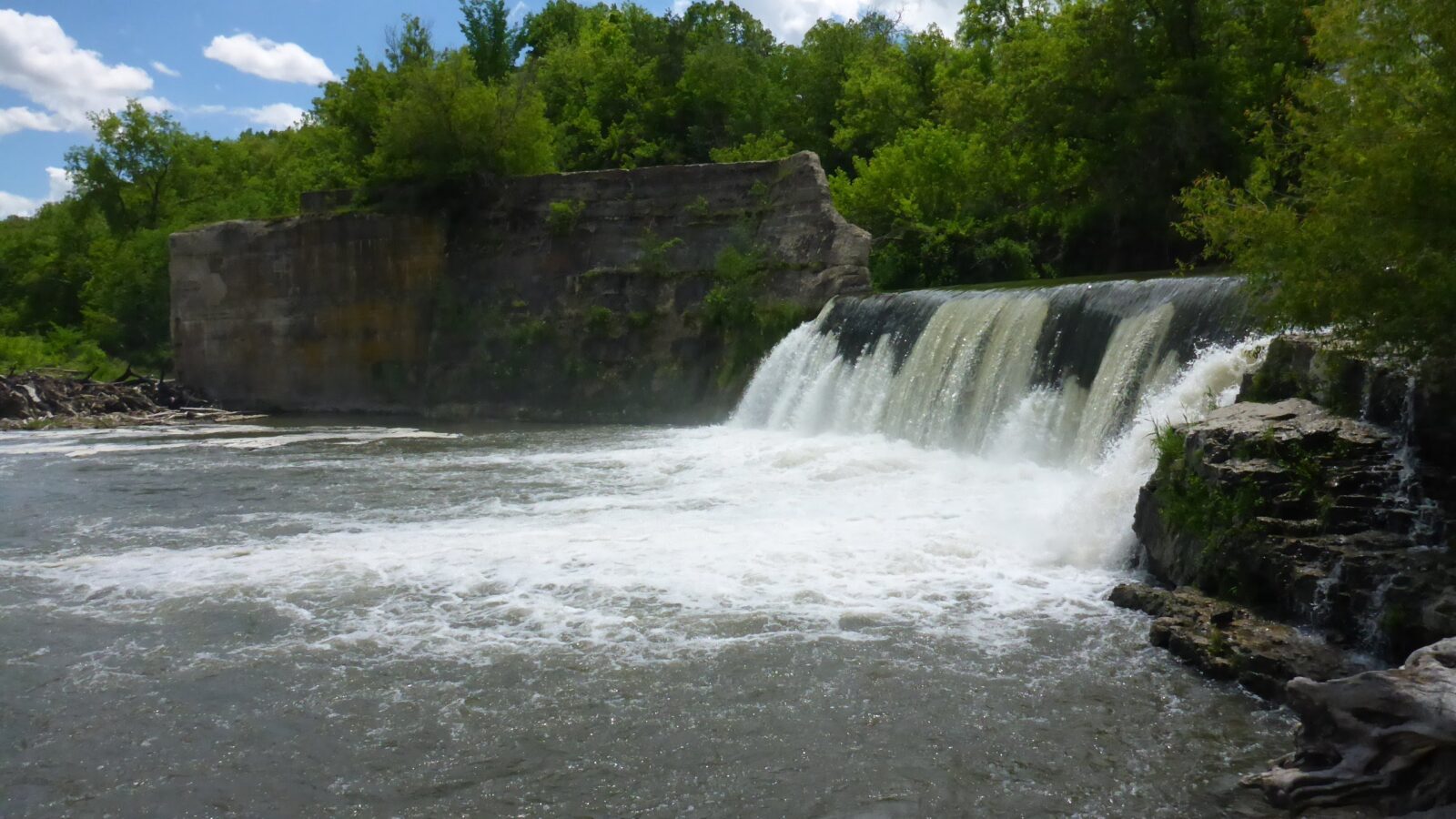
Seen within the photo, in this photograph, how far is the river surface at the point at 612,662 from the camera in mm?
6055

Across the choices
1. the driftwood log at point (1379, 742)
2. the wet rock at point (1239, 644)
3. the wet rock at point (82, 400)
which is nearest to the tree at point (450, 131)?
the wet rock at point (82, 400)

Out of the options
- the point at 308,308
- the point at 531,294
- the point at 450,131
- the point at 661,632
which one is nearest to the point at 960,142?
the point at 531,294

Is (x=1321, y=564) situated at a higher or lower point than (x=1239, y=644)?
higher

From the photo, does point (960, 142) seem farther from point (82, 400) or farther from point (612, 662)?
point (612, 662)

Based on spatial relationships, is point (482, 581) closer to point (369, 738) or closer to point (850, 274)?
point (369, 738)

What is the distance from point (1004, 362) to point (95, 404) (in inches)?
866

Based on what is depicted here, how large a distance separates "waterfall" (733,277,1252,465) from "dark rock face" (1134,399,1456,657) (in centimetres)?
399

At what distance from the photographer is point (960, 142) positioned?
29922 mm

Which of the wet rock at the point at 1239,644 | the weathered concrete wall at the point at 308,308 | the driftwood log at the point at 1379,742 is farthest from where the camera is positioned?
the weathered concrete wall at the point at 308,308

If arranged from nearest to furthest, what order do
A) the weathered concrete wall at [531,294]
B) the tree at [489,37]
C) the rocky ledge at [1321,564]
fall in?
the rocky ledge at [1321,564], the weathered concrete wall at [531,294], the tree at [489,37]

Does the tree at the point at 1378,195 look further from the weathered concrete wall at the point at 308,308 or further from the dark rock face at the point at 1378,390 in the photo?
the weathered concrete wall at the point at 308,308

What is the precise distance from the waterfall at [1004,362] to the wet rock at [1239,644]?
17.9ft

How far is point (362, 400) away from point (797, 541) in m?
21.5

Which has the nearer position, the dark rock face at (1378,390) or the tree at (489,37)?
the dark rock face at (1378,390)
